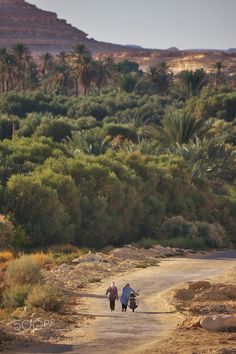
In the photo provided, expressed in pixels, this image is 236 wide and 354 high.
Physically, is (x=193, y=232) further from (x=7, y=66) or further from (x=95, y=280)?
(x=7, y=66)

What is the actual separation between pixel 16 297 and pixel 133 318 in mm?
3319

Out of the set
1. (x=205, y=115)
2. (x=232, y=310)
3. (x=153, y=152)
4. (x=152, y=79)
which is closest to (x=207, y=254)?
(x=153, y=152)

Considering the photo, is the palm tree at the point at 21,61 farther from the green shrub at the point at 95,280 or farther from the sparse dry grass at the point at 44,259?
the green shrub at the point at 95,280

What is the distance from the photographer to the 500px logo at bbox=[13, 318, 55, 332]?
2172cm

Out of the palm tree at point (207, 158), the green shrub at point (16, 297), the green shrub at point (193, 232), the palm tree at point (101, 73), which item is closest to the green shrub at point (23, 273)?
the green shrub at point (16, 297)

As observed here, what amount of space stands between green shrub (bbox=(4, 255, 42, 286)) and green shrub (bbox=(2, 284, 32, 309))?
145 centimetres

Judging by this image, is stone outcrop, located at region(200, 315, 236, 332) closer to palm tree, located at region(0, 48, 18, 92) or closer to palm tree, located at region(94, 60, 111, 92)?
palm tree, located at region(0, 48, 18, 92)

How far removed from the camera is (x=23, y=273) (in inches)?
1068

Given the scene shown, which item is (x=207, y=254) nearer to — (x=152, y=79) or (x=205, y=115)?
(x=205, y=115)

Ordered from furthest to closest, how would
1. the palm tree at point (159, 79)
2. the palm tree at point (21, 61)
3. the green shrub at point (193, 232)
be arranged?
the palm tree at point (159, 79), the palm tree at point (21, 61), the green shrub at point (193, 232)

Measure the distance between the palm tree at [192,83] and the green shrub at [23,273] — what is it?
79.3 meters

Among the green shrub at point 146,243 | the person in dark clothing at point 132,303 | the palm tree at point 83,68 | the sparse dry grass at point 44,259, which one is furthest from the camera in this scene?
the palm tree at point 83,68

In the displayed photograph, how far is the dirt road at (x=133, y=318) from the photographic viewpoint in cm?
Answer: 2027

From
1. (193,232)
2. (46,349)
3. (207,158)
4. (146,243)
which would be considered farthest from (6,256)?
(207,158)
